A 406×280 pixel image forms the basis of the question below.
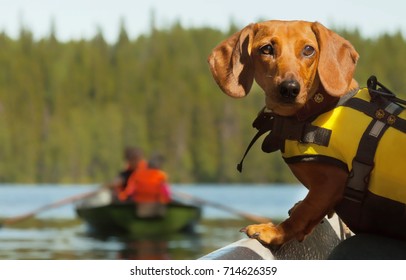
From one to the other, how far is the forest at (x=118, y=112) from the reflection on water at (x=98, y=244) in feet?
97.3

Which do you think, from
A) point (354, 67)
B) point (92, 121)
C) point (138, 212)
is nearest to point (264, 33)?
point (354, 67)

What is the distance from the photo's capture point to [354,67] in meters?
2.91

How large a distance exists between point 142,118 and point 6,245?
5166 centimetres

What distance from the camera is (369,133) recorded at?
9.48ft

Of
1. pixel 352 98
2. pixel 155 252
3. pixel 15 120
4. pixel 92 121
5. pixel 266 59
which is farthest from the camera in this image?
pixel 92 121

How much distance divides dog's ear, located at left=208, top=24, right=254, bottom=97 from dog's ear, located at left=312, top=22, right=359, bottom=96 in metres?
0.24

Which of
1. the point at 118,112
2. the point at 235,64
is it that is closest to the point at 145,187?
the point at 235,64

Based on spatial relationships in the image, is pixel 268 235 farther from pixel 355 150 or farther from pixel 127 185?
pixel 127 185

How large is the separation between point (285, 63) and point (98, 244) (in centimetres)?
1699

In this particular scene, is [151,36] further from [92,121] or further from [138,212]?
[138,212]

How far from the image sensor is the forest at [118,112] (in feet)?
196

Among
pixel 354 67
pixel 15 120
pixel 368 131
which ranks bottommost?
pixel 15 120

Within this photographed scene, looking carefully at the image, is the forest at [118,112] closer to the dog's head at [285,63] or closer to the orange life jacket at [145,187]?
the orange life jacket at [145,187]

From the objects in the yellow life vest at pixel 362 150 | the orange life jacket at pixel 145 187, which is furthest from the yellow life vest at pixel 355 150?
the orange life jacket at pixel 145 187
